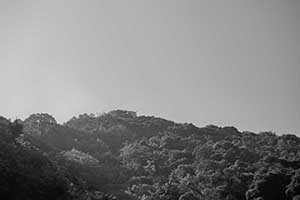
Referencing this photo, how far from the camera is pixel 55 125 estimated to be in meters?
70.7

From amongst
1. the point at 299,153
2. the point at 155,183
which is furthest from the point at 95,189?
the point at 299,153

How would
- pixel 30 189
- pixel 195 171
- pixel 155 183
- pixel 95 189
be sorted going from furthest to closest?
pixel 195 171, pixel 155 183, pixel 95 189, pixel 30 189

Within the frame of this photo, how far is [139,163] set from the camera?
62250mm

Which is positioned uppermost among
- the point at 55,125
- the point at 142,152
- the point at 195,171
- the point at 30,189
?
the point at 55,125

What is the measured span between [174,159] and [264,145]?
19975mm

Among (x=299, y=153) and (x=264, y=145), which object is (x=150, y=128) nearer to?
(x=264, y=145)

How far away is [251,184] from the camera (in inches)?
2013

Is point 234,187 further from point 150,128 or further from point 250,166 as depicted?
point 150,128

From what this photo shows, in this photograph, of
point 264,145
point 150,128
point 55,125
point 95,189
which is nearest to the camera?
point 95,189

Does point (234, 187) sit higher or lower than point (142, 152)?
lower

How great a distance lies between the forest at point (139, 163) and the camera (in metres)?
39.7

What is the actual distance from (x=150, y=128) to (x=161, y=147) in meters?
13.4

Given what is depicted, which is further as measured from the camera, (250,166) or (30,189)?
(250,166)

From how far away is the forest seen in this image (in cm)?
3968
